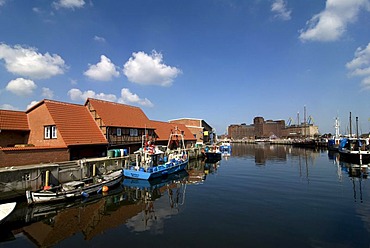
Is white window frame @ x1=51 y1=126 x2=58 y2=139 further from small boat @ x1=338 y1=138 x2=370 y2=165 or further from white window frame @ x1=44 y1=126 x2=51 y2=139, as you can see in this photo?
small boat @ x1=338 y1=138 x2=370 y2=165

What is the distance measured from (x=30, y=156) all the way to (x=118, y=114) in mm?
16951

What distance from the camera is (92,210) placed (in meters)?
16.7

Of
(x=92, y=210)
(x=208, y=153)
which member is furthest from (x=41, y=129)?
(x=208, y=153)

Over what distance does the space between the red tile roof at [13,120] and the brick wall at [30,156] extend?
6.33 metres

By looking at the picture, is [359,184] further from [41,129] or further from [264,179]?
[41,129]

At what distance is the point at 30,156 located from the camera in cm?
2223

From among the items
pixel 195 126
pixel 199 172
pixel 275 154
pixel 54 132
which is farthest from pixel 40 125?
pixel 275 154

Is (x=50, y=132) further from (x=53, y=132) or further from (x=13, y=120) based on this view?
(x=13, y=120)

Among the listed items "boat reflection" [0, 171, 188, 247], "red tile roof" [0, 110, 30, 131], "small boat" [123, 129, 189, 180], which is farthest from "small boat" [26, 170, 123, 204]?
"red tile roof" [0, 110, 30, 131]

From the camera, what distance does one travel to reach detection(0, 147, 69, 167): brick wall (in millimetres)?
20500

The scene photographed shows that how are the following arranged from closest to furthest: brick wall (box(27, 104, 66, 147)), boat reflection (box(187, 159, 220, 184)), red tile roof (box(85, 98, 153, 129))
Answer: brick wall (box(27, 104, 66, 147)), boat reflection (box(187, 159, 220, 184)), red tile roof (box(85, 98, 153, 129))

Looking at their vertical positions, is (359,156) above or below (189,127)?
below

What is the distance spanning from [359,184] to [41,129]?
36073 mm

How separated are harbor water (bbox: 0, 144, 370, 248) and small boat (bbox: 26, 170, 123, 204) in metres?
0.67
